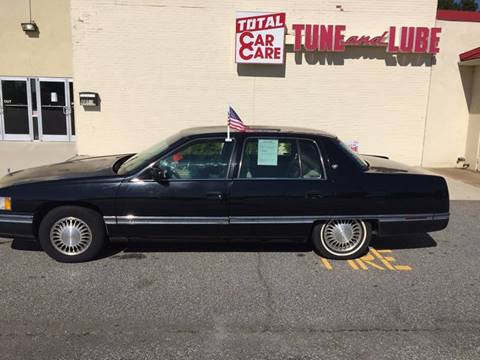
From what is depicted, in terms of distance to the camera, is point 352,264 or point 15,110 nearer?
point 352,264

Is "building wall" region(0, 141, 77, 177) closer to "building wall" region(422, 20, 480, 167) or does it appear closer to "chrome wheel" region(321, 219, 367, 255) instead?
"chrome wheel" region(321, 219, 367, 255)

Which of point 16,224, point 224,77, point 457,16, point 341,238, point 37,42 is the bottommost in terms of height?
point 341,238

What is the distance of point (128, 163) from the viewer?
538 cm

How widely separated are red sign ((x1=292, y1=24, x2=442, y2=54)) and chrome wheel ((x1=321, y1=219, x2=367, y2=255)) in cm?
761

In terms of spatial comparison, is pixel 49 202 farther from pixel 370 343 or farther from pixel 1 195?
pixel 370 343

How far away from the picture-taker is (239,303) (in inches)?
160

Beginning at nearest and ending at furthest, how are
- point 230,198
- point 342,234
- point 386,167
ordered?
point 230,198 → point 342,234 → point 386,167

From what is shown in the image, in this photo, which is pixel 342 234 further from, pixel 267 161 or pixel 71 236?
pixel 71 236

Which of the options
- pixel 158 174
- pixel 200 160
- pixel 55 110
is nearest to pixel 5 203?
pixel 158 174

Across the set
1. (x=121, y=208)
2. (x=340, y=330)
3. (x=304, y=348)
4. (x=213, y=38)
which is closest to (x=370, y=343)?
(x=340, y=330)

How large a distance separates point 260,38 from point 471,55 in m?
5.39

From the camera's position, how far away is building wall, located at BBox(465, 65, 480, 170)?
12.0 metres

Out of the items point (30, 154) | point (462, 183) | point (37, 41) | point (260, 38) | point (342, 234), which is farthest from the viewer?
point (37, 41)

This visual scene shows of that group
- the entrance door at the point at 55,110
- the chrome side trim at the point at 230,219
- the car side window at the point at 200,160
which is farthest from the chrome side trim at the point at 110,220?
the entrance door at the point at 55,110
